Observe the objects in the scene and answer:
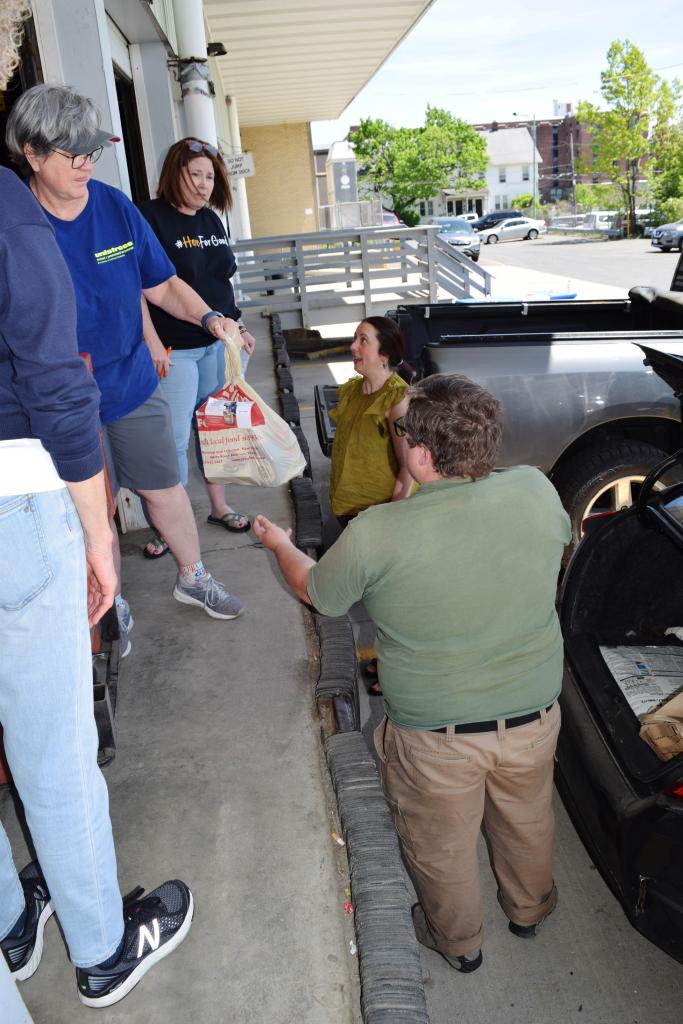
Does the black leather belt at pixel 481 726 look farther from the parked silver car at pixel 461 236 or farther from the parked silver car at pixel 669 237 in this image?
the parked silver car at pixel 669 237

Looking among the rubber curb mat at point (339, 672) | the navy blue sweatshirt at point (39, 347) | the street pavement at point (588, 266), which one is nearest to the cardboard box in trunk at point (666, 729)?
the rubber curb mat at point (339, 672)

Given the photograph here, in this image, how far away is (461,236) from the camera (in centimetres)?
3984

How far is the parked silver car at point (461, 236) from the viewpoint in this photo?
36.0 metres

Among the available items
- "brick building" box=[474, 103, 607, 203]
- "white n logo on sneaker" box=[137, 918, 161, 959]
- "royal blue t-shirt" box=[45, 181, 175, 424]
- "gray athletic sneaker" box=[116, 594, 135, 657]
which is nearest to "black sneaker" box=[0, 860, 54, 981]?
"white n logo on sneaker" box=[137, 918, 161, 959]

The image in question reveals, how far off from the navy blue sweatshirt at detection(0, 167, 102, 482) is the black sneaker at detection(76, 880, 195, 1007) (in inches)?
45.6

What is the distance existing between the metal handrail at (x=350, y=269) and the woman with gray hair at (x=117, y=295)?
11717 mm

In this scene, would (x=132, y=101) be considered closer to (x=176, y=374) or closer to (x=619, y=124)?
(x=176, y=374)

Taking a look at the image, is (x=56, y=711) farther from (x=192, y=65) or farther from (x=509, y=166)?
(x=509, y=166)

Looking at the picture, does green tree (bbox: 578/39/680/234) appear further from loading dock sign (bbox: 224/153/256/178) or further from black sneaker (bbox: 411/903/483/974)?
black sneaker (bbox: 411/903/483/974)

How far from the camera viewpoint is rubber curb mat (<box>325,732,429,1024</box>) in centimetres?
→ 199

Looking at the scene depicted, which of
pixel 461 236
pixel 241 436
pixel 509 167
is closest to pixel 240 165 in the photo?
pixel 241 436

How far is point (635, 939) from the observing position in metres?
2.55

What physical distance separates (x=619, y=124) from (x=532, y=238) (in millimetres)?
7984

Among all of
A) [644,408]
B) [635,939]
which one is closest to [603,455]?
[644,408]
